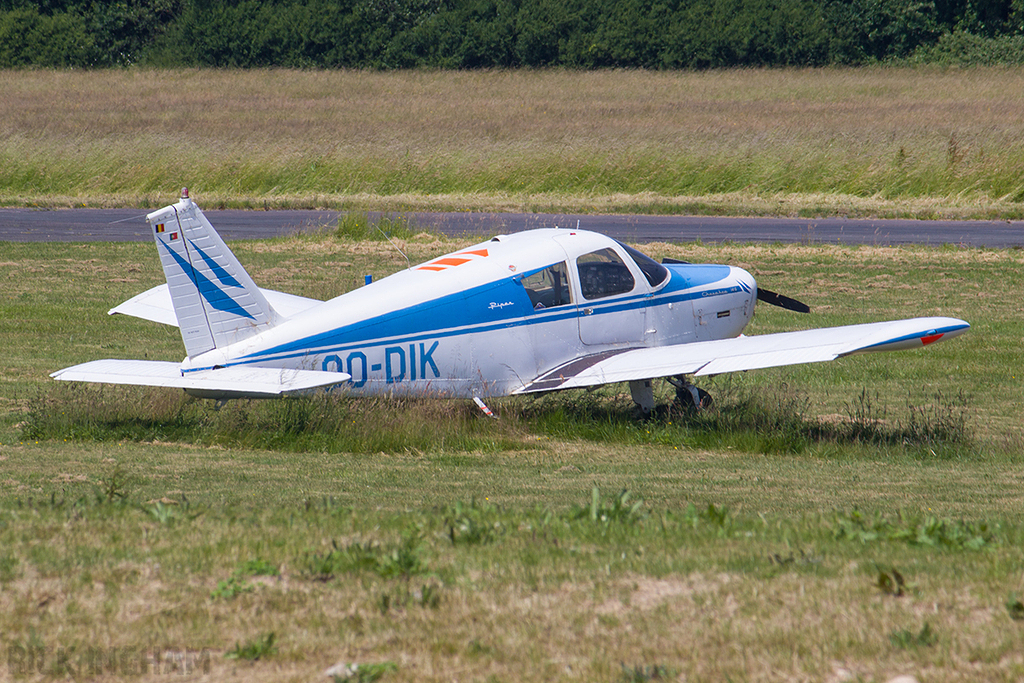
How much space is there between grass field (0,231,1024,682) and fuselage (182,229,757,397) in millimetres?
503

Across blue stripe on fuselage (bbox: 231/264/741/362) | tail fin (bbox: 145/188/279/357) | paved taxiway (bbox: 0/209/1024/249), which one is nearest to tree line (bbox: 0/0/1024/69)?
paved taxiway (bbox: 0/209/1024/249)

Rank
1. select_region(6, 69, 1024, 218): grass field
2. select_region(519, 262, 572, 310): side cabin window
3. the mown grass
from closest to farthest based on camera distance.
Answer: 1. the mown grass
2. select_region(519, 262, 572, 310): side cabin window
3. select_region(6, 69, 1024, 218): grass field

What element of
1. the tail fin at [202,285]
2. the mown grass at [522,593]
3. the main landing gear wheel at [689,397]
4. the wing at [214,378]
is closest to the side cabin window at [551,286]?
the main landing gear wheel at [689,397]

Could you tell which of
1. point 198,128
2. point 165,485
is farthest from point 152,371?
point 198,128

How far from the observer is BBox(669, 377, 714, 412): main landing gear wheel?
1205 cm

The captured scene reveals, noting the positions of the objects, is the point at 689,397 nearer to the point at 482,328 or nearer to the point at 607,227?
the point at 482,328

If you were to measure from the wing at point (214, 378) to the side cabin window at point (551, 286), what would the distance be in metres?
2.76

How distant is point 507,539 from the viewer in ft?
19.8

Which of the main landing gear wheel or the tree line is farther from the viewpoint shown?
the tree line

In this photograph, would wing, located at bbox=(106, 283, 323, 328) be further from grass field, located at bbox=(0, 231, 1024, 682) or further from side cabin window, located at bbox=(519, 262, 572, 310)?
side cabin window, located at bbox=(519, 262, 572, 310)

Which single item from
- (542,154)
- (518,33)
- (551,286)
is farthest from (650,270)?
(518,33)

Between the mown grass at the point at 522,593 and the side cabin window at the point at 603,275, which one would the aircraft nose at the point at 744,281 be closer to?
the side cabin window at the point at 603,275

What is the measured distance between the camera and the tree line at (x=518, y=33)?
64500 millimetres

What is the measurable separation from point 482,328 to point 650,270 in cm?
242
